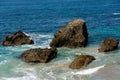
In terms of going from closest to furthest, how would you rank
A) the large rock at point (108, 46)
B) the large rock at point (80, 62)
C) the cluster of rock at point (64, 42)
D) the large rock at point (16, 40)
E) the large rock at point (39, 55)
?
the large rock at point (80, 62) → the large rock at point (39, 55) → the cluster of rock at point (64, 42) → the large rock at point (108, 46) → the large rock at point (16, 40)

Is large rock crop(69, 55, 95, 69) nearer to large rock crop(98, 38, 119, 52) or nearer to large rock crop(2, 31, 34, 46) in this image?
large rock crop(98, 38, 119, 52)

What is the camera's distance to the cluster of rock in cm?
4238

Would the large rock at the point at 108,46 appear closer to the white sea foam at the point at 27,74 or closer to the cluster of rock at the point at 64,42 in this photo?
the cluster of rock at the point at 64,42

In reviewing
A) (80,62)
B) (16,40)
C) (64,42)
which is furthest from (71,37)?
(80,62)

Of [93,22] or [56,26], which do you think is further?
[93,22]

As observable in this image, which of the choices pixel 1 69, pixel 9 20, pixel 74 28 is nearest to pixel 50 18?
pixel 9 20

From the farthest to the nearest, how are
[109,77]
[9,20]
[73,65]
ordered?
1. [9,20]
2. [73,65]
3. [109,77]

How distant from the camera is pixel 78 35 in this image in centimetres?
4947

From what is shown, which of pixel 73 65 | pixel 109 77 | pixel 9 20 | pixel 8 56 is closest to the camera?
pixel 109 77

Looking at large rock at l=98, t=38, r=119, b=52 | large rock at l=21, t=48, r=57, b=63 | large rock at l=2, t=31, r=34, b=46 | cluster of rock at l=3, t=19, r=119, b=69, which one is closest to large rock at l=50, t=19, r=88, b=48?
cluster of rock at l=3, t=19, r=119, b=69

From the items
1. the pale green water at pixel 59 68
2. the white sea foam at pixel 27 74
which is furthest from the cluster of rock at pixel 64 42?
the white sea foam at pixel 27 74

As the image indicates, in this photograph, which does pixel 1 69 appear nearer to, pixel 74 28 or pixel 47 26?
pixel 74 28

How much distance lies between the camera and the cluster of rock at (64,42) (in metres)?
42.4

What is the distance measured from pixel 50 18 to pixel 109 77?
45979 mm
